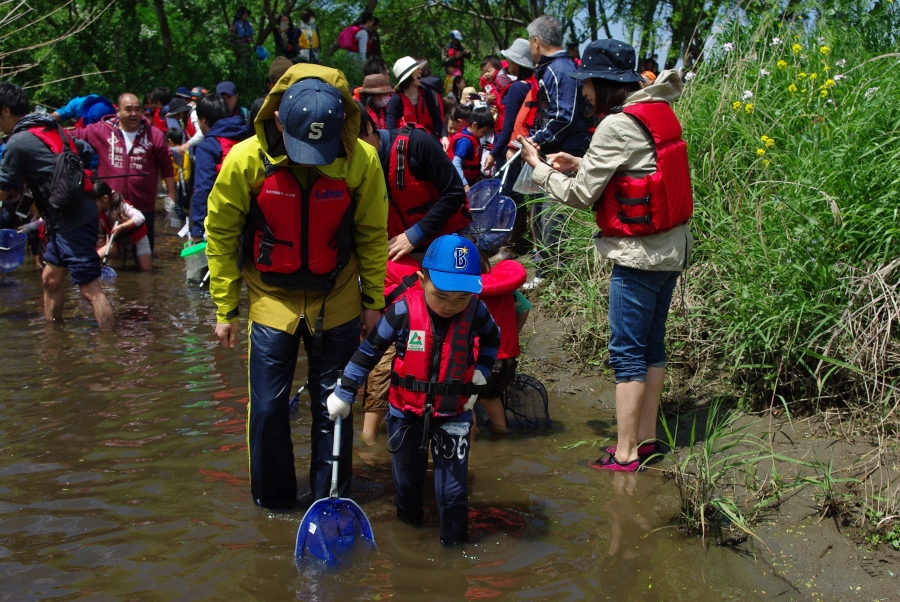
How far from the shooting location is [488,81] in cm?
1366

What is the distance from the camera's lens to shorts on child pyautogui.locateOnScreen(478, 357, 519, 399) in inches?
198

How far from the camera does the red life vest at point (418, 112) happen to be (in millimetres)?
8508

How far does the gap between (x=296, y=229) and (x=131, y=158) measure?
265 inches

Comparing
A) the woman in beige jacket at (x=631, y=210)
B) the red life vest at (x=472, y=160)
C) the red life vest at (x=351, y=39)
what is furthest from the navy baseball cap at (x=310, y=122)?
the red life vest at (x=351, y=39)

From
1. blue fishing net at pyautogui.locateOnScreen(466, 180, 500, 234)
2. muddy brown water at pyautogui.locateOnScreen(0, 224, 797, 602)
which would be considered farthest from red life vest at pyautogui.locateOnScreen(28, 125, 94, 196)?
blue fishing net at pyautogui.locateOnScreen(466, 180, 500, 234)

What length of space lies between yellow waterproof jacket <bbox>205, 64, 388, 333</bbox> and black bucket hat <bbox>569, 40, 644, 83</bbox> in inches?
49.4

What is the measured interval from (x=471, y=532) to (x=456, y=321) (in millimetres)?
1034

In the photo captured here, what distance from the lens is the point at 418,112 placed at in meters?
8.70

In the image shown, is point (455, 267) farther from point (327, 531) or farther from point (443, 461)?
point (327, 531)

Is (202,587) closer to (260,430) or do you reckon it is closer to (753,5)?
(260,430)

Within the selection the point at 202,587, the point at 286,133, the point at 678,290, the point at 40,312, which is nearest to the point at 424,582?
the point at 202,587

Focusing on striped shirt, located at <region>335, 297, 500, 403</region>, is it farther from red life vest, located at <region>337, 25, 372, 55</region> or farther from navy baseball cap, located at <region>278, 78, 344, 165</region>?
red life vest, located at <region>337, 25, 372, 55</region>

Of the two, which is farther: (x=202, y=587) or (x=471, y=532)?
(x=471, y=532)

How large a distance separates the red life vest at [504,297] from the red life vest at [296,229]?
3.66ft
